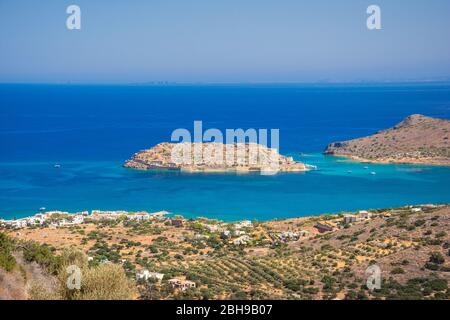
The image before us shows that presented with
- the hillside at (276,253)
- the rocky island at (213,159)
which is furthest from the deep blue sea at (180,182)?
the hillside at (276,253)

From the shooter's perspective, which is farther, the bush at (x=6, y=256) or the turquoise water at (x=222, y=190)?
the turquoise water at (x=222, y=190)

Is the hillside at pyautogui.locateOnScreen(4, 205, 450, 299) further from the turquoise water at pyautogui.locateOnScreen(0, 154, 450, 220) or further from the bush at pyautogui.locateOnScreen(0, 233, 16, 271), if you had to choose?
the turquoise water at pyautogui.locateOnScreen(0, 154, 450, 220)

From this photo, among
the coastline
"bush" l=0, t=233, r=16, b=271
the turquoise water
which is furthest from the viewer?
the coastline

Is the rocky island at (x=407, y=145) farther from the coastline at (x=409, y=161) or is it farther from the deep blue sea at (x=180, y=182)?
the deep blue sea at (x=180, y=182)

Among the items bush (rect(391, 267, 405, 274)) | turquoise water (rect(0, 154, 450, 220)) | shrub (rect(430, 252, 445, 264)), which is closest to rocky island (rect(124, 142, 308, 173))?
turquoise water (rect(0, 154, 450, 220))
